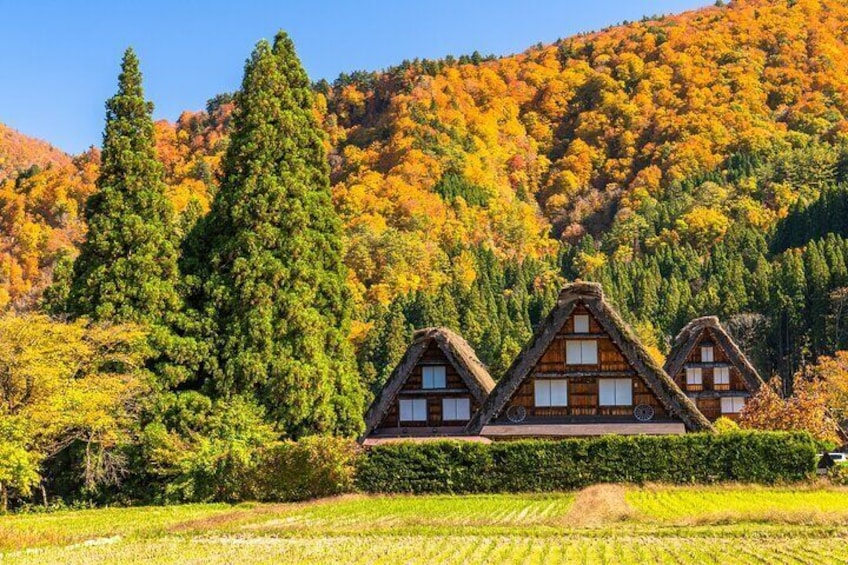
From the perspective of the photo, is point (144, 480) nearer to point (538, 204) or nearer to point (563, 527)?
point (563, 527)

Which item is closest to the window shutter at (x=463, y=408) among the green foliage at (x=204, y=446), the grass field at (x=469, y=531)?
the green foliage at (x=204, y=446)

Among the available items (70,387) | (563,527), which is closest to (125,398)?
(70,387)

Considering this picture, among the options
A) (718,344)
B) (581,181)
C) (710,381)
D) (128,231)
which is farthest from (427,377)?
(581,181)

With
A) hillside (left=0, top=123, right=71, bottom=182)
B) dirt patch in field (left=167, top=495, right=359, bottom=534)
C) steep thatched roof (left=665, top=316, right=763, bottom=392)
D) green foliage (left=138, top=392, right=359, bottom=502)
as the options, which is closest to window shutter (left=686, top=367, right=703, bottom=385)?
steep thatched roof (left=665, top=316, right=763, bottom=392)

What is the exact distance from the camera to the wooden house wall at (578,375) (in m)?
42.2

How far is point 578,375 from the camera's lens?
139 feet

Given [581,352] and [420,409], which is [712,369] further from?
[581,352]

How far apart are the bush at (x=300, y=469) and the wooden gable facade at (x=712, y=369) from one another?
105 ft

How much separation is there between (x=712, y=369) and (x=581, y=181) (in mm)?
115561

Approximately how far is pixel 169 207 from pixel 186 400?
7.53 m

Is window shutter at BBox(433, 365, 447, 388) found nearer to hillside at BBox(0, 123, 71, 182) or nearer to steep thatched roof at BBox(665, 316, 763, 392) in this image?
steep thatched roof at BBox(665, 316, 763, 392)

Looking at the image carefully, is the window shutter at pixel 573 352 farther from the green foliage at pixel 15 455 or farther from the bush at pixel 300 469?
the green foliage at pixel 15 455

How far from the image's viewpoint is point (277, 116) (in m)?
42.9

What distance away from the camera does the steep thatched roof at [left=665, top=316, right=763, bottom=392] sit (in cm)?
6144
